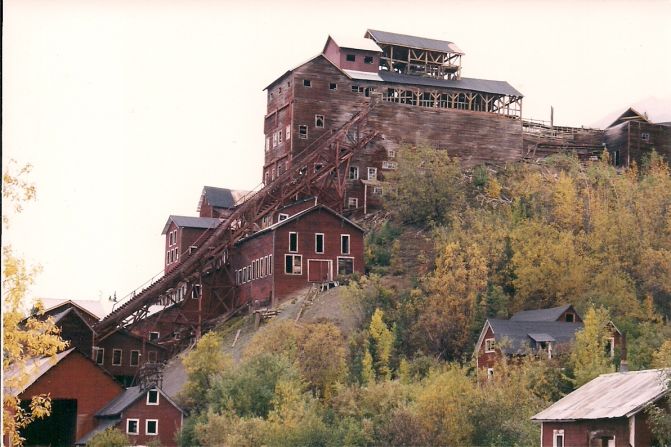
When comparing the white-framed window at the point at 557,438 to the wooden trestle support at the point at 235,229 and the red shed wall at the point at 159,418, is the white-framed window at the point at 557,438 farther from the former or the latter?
the wooden trestle support at the point at 235,229

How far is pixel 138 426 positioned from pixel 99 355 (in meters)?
11.8

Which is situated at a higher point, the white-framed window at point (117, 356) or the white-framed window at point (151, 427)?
the white-framed window at point (117, 356)

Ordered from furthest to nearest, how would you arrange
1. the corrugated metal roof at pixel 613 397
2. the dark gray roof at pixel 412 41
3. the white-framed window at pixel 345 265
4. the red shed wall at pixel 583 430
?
the dark gray roof at pixel 412 41, the white-framed window at pixel 345 265, the red shed wall at pixel 583 430, the corrugated metal roof at pixel 613 397

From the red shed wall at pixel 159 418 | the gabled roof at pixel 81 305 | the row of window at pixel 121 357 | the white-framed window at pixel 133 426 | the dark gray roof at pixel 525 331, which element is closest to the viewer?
the dark gray roof at pixel 525 331

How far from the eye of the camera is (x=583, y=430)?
137 ft

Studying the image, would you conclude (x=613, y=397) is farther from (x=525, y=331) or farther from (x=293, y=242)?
(x=293, y=242)

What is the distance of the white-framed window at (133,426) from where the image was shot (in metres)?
58.8

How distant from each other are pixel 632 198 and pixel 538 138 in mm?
12264

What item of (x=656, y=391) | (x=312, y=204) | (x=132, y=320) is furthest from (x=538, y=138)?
(x=656, y=391)

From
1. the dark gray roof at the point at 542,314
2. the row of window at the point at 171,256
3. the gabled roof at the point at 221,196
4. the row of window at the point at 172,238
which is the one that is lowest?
the dark gray roof at the point at 542,314

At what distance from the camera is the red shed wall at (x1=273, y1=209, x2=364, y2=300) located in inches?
2692

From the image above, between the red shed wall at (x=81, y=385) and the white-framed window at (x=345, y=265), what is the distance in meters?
14.6

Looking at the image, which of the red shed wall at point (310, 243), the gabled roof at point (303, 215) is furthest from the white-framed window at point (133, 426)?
the gabled roof at point (303, 215)

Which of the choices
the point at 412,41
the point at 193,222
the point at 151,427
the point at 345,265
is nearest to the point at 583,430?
the point at 151,427
